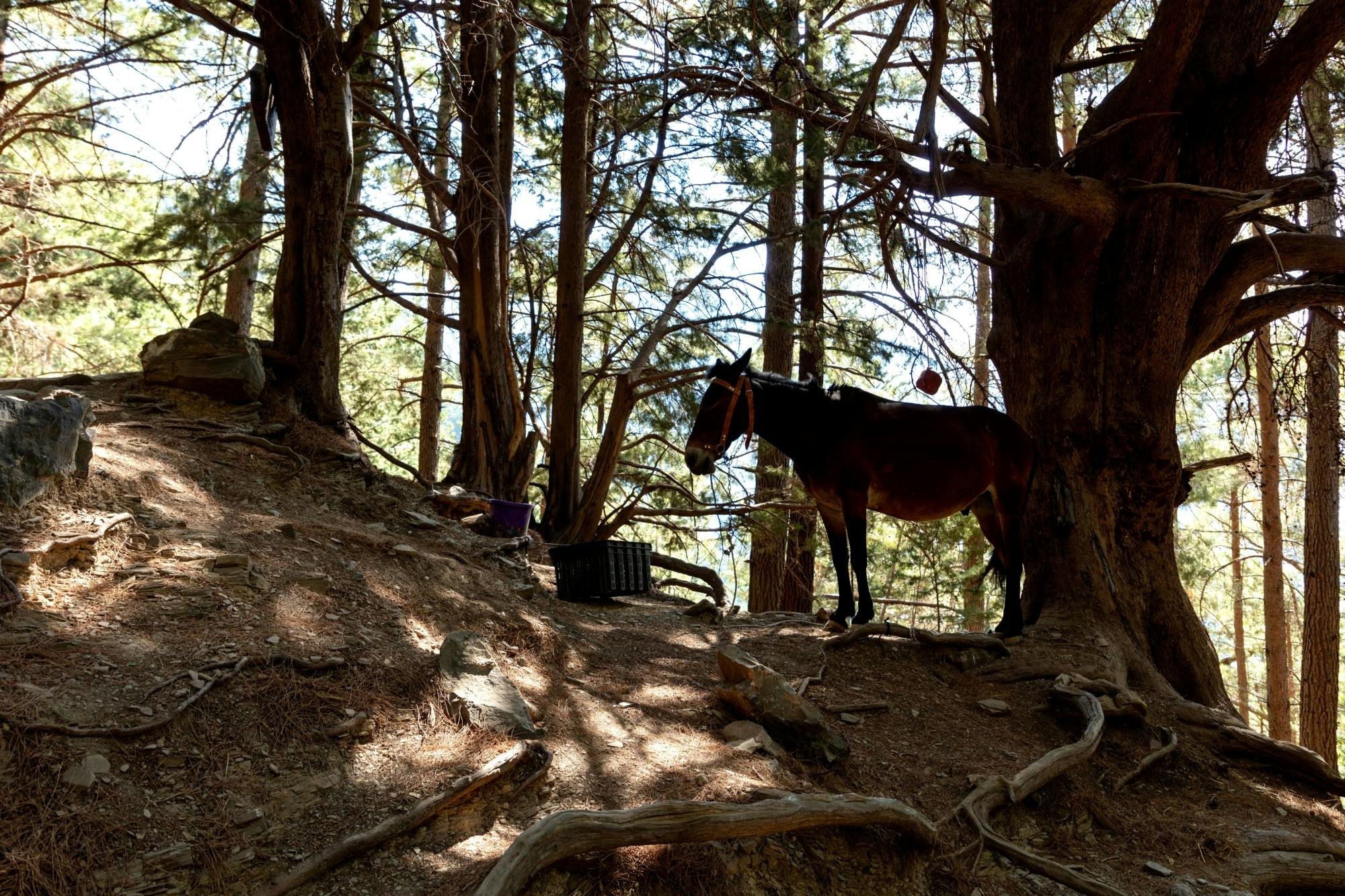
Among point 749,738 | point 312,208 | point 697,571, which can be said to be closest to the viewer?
point 749,738

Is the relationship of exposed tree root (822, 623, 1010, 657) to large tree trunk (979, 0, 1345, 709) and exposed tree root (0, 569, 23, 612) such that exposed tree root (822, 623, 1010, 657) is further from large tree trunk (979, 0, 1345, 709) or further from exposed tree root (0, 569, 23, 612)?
exposed tree root (0, 569, 23, 612)

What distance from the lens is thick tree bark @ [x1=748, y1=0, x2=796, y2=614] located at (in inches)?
337

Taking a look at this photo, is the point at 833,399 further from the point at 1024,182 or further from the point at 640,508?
the point at 640,508

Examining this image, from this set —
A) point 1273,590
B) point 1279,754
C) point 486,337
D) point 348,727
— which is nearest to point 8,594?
point 348,727

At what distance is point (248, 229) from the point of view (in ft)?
31.4

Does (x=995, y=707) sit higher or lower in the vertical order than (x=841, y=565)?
lower

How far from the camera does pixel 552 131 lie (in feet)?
34.8

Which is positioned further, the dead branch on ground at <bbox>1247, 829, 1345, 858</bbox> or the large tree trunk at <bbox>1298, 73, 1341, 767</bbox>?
the large tree trunk at <bbox>1298, 73, 1341, 767</bbox>

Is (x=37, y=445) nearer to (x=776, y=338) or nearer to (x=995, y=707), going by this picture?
(x=995, y=707)

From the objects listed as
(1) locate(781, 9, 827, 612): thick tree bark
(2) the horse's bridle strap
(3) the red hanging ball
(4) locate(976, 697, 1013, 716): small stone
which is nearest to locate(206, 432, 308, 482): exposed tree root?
(2) the horse's bridle strap

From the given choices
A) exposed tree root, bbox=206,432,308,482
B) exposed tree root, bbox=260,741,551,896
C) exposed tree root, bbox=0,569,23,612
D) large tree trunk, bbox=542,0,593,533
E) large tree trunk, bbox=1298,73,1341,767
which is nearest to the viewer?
exposed tree root, bbox=260,741,551,896

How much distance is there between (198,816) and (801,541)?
8.78 meters

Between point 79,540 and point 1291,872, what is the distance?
6.51m

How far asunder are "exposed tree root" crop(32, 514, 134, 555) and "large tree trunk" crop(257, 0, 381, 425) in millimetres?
3090
